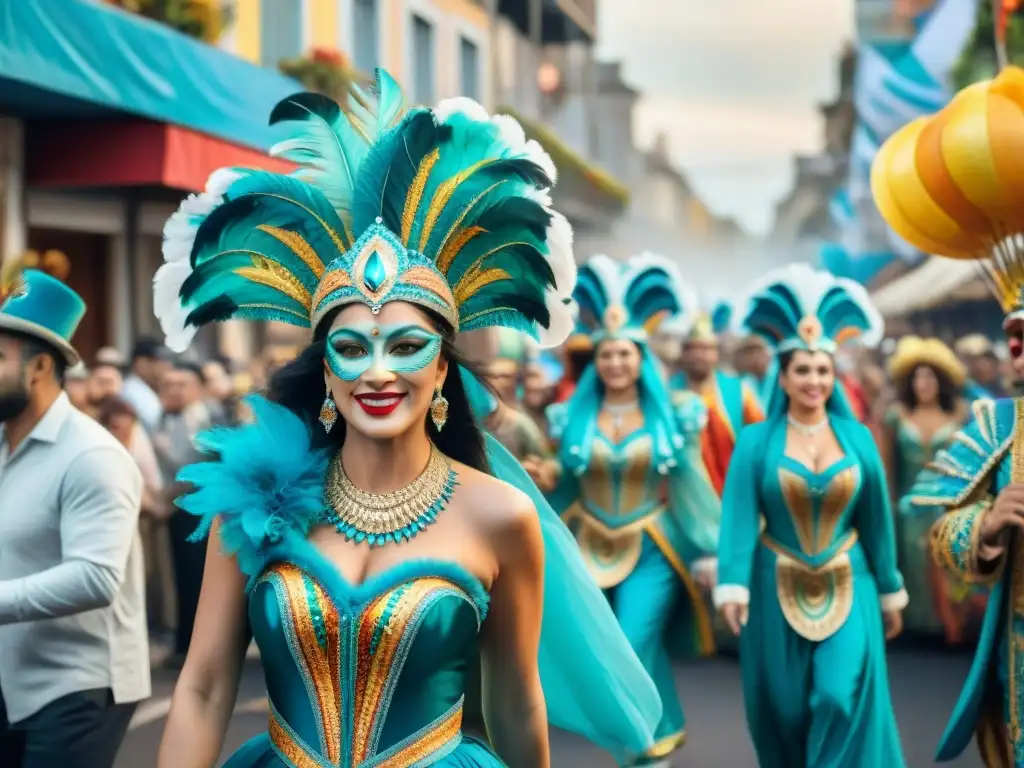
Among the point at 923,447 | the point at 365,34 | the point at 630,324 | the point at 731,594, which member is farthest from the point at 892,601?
the point at 365,34

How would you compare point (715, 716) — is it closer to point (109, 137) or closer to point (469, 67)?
point (109, 137)

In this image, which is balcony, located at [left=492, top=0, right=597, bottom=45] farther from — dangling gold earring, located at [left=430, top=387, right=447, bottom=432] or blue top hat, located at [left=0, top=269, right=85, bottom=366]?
dangling gold earring, located at [left=430, top=387, right=447, bottom=432]

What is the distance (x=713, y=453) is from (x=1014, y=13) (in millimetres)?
13904

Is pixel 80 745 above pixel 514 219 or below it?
below

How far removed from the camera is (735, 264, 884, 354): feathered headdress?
7551mm

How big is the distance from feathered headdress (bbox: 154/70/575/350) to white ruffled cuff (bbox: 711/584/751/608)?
3443 millimetres

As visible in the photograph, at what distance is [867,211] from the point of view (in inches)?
1660

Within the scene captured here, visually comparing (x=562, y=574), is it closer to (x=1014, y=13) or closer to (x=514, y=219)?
(x=514, y=219)

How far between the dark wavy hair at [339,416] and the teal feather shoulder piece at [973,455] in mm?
2322

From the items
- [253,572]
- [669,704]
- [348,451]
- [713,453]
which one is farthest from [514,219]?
[713,453]

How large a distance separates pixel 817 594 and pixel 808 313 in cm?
125

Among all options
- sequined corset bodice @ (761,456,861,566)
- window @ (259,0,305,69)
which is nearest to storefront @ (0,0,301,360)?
window @ (259,0,305,69)

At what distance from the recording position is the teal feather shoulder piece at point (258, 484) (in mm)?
3635

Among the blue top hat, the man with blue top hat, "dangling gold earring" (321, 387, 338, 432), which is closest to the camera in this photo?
"dangling gold earring" (321, 387, 338, 432)
